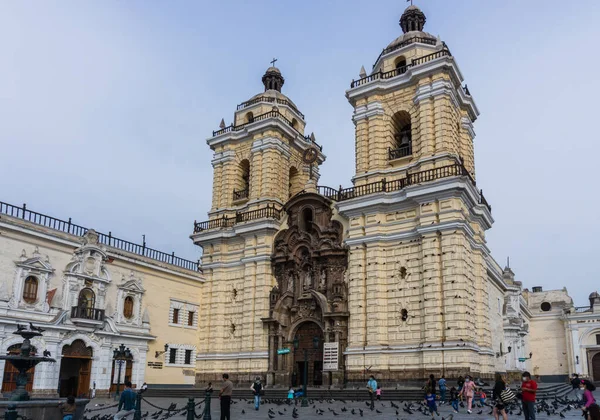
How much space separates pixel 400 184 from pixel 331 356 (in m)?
10.1

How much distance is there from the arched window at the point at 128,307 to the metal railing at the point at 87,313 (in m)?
1.88

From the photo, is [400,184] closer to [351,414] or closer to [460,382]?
[460,382]

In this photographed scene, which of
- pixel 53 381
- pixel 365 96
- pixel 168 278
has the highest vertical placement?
pixel 365 96

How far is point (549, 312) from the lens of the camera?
188ft

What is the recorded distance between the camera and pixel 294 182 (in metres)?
41.1

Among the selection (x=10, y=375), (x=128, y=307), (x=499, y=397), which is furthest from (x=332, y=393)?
(x=10, y=375)

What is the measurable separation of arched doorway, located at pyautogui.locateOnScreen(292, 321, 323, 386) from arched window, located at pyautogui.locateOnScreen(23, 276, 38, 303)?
13780 mm

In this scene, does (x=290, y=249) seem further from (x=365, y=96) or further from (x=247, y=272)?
(x=365, y=96)

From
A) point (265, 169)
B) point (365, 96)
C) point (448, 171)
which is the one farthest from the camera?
point (265, 169)

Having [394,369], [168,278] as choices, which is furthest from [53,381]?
[394,369]

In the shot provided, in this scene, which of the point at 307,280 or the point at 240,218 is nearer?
the point at 307,280

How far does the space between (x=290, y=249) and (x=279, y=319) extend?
4246 mm

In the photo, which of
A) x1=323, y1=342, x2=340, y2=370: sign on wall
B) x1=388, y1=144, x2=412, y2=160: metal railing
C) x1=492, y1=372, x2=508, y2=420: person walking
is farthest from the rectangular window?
x1=492, y1=372, x2=508, y2=420: person walking

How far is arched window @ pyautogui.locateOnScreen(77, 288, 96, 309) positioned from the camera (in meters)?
29.0
